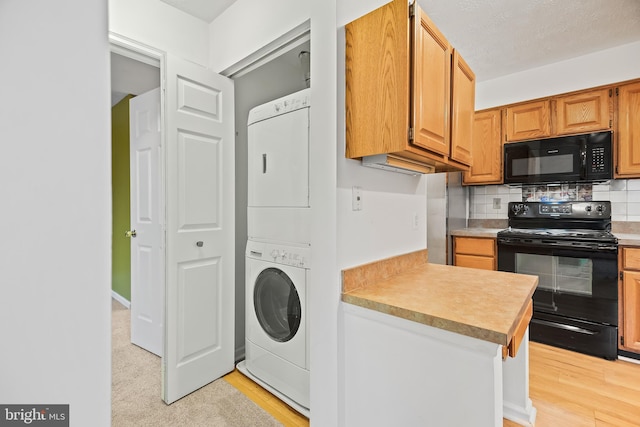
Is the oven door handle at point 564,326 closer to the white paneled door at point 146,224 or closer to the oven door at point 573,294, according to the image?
the oven door at point 573,294

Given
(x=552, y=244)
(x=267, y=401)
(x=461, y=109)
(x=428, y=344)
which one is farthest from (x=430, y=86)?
(x=552, y=244)

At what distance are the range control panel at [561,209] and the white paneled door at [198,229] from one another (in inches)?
116

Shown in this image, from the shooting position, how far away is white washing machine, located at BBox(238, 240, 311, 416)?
5.90ft

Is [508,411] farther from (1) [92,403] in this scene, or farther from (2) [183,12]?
(2) [183,12]

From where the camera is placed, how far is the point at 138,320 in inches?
103

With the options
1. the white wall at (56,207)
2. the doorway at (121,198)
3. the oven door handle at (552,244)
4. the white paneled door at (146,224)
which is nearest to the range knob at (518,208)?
the oven door handle at (552,244)

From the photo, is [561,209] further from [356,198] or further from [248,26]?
[248,26]

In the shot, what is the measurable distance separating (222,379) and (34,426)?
2.03 meters

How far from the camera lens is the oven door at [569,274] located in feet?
7.82

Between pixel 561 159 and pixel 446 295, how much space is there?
241 cm

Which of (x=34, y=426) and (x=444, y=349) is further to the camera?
(x=444, y=349)

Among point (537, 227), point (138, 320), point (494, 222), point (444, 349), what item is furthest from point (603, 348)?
point (138, 320)

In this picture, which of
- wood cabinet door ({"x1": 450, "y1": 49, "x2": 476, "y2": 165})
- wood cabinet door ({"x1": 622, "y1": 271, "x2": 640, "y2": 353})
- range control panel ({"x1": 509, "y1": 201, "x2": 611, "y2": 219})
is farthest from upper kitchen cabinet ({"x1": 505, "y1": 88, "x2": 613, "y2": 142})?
wood cabinet door ({"x1": 450, "y1": 49, "x2": 476, "y2": 165})

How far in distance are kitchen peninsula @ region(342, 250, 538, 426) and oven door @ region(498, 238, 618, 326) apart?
1360mm
